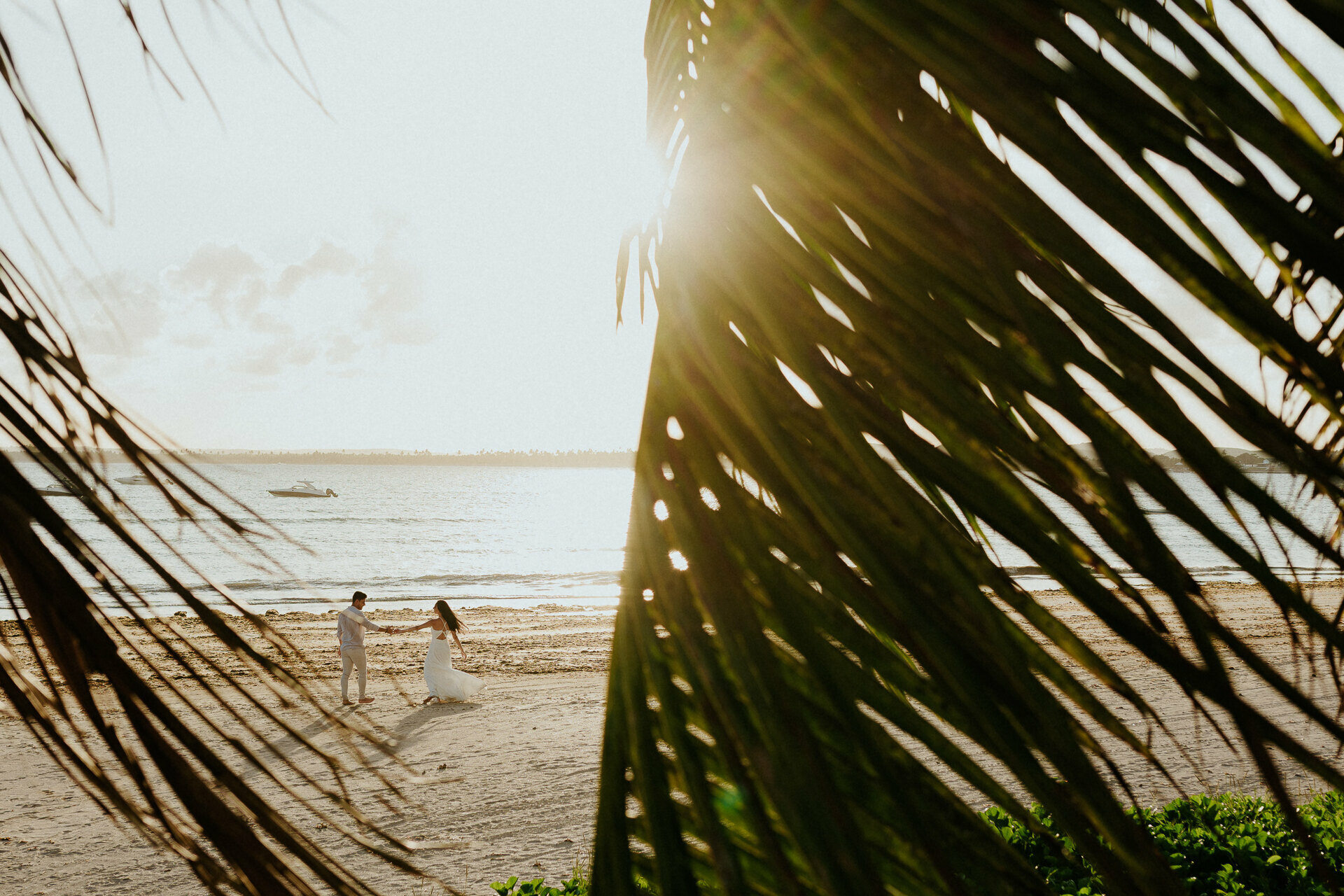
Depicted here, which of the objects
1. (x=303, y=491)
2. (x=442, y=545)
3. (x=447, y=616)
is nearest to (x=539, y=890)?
(x=447, y=616)

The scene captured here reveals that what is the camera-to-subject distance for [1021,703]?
1.42 feet

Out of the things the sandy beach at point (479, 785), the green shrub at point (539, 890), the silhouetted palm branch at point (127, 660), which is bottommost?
the silhouetted palm branch at point (127, 660)

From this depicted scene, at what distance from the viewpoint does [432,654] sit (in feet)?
43.8

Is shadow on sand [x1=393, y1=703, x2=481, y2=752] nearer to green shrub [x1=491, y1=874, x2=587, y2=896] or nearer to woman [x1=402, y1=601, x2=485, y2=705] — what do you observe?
woman [x1=402, y1=601, x2=485, y2=705]

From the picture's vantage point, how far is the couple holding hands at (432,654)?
12.6m

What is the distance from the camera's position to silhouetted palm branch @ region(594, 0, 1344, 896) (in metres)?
0.42

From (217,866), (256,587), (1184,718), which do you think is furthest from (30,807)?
(256,587)

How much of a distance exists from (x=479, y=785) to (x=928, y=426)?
10.2 metres

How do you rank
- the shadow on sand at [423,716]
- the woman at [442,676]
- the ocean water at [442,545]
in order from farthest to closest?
the woman at [442,676], the shadow on sand at [423,716], the ocean water at [442,545]

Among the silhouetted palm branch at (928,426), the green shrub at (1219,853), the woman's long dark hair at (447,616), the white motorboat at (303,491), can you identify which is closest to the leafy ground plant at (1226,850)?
the green shrub at (1219,853)

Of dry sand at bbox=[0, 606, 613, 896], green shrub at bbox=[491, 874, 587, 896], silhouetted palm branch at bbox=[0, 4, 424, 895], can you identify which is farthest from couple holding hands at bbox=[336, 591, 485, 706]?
silhouetted palm branch at bbox=[0, 4, 424, 895]

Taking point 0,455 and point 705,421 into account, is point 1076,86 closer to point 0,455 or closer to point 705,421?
point 705,421

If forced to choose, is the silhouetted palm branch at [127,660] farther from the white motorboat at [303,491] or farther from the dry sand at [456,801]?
the white motorboat at [303,491]

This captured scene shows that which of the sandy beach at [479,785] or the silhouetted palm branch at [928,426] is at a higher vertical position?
the sandy beach at [479,785]
